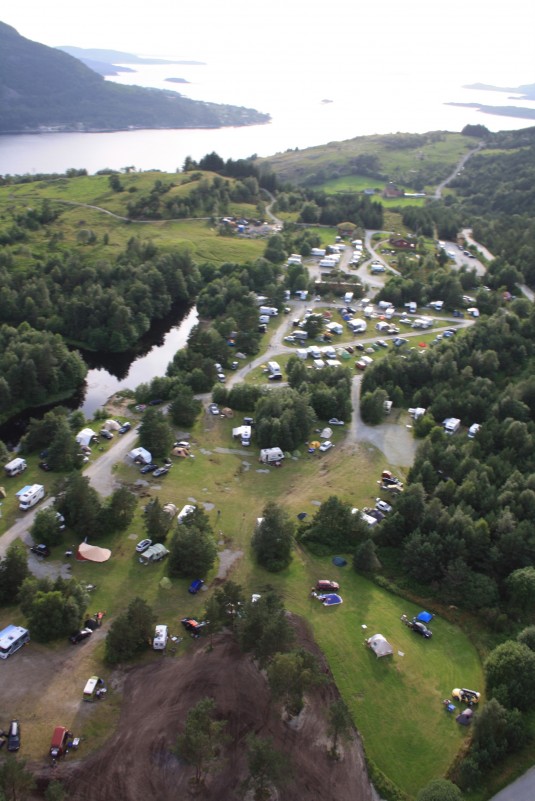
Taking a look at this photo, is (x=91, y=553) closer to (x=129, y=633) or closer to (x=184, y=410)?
(x=129, y=633)

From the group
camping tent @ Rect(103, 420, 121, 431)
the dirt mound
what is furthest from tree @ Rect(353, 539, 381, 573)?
camping tent @ Rect(103, 420, 121, 431)

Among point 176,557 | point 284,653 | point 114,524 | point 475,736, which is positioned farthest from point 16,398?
point 475,736

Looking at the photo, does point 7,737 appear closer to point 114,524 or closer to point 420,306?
point 114,524

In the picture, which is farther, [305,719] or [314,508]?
[314,508]

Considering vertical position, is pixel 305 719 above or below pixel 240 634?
below

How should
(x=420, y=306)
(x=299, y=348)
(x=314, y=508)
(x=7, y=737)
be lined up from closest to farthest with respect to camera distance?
(x=7, y=737) → (x=314, y=508) → (x=299, y=348) → (x=420, y=306)

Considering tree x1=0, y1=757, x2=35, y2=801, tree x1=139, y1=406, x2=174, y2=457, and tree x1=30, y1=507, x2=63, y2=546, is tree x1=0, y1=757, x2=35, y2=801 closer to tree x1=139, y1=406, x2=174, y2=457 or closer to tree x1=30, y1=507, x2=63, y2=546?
tree x1=30, y1=507, x2=63, y2=546

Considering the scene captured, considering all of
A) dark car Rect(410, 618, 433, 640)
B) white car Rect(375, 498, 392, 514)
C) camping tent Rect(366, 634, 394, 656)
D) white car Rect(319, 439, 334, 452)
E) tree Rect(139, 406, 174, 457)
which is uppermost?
tree Rect(139, 406, 174, 457)
